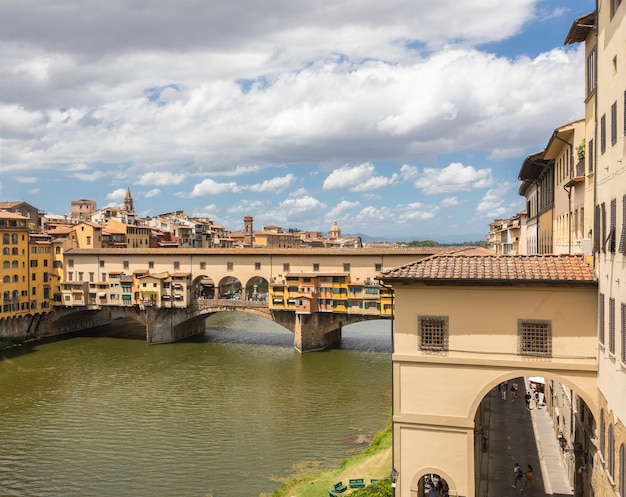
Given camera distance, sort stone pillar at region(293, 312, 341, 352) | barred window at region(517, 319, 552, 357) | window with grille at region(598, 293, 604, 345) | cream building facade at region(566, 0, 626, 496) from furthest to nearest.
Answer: stone pillar at region(293, 312, 341, 352) → barred window at region(517, 319, 552, 357) → window with grille at region(598, 293, 604, 345) → cream building facade at region(566, 0, 626, 496)

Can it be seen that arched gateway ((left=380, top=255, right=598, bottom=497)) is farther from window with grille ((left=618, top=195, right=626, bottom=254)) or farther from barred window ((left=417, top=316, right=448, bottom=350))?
window with grille ((left=618, top=195, right=626, bottom=254))

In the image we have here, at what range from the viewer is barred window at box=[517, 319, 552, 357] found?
15.2 m

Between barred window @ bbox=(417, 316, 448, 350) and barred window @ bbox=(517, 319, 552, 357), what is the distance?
1945 millimetres

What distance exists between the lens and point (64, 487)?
24688mm

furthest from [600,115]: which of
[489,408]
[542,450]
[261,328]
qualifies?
[261,328]

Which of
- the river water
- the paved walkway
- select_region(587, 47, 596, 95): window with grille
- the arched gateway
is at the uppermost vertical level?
select_region(587, 47, 596, 95): window with grille

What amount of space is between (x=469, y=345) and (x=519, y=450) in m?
12.3

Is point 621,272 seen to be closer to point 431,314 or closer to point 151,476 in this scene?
point 431,314

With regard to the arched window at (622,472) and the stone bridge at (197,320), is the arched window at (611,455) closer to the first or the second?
the arched window at (622,472)

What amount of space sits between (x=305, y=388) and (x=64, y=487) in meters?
18.7

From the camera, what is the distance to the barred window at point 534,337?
1519cm

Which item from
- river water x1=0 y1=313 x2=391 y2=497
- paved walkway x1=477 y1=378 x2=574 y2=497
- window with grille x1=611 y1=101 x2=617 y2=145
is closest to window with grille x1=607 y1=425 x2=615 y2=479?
window with grille x1=611 y1=101 x2=617 y2=145

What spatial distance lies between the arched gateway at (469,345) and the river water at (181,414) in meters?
10.7

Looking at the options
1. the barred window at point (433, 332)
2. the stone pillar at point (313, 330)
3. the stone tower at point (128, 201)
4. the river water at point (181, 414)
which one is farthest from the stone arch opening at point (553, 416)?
the stone tower at point (128, 201)
